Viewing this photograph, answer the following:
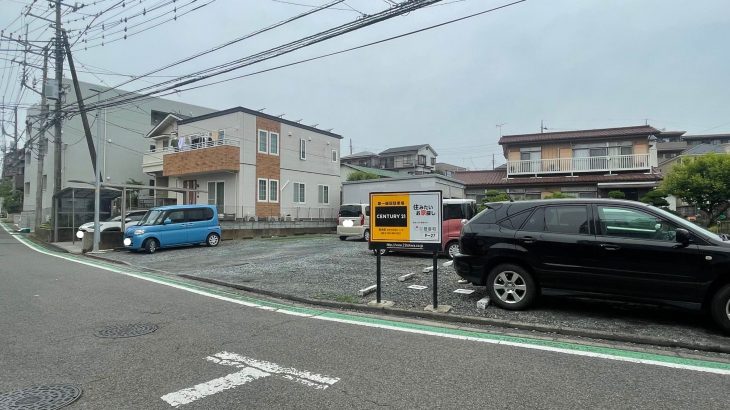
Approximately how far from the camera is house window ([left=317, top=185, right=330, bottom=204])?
3133cm

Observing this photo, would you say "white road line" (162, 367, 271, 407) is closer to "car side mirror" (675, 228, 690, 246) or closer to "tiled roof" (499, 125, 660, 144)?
"car side mirror" (675, 228, 690, 246)

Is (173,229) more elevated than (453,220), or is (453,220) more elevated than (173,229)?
(453,220)

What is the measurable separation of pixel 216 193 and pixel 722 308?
25.5m

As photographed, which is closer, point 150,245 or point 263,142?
point 150,245

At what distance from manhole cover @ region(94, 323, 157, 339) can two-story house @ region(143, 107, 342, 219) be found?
62.2 ft

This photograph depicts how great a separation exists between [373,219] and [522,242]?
92.1 inches

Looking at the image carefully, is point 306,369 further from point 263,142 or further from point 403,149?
point 403,149

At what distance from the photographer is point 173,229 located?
17.2 meters

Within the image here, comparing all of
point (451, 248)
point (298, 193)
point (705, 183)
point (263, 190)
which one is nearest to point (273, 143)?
point (263, 190)

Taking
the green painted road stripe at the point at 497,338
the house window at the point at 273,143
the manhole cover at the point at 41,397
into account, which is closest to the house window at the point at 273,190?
the house window at the point at 273,143

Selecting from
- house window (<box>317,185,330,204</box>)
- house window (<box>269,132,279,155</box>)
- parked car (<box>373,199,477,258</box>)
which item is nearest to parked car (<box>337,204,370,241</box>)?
parked car (<box>373,199,477,258</box>)

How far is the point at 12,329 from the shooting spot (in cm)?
582

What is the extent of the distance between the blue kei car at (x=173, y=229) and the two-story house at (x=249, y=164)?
5991 mm

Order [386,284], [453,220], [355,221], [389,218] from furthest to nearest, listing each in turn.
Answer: [355,221] → [453,220] → [386,284] → [389,218]
